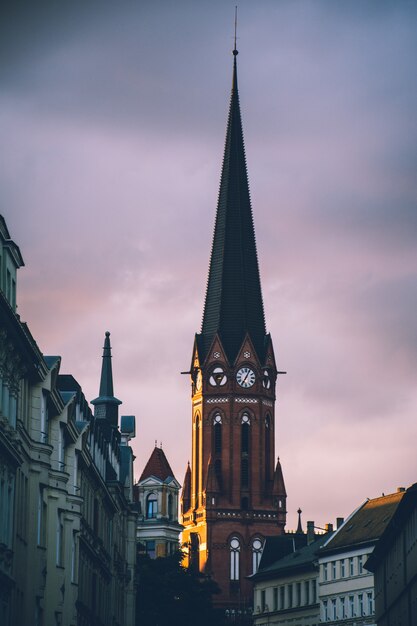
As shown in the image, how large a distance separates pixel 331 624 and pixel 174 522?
4250cm

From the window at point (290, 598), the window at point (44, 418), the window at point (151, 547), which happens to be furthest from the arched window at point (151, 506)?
the window at point (44, 418)

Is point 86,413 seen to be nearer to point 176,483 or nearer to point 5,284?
point 5,284

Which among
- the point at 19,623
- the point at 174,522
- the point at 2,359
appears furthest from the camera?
the point at 174,522

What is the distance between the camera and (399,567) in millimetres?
109312

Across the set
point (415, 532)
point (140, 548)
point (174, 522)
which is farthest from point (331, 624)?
point (415, 532)

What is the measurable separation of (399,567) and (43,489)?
42.8 m

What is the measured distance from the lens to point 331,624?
156 m

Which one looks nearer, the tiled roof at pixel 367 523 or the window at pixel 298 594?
the tiled roof at pixel 367 523

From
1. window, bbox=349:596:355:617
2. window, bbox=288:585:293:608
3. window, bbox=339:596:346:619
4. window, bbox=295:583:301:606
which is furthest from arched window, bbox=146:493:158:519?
window, bbox=349:596:355:617

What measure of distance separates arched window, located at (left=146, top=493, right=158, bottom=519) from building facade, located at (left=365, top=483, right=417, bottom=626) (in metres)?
64.4

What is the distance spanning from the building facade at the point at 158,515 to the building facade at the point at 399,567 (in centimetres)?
6182

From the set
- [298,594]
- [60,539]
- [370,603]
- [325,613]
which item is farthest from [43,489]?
[298,594]

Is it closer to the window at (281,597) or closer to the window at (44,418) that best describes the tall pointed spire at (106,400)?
the window at (281,597)

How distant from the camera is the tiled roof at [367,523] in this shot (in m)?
150
